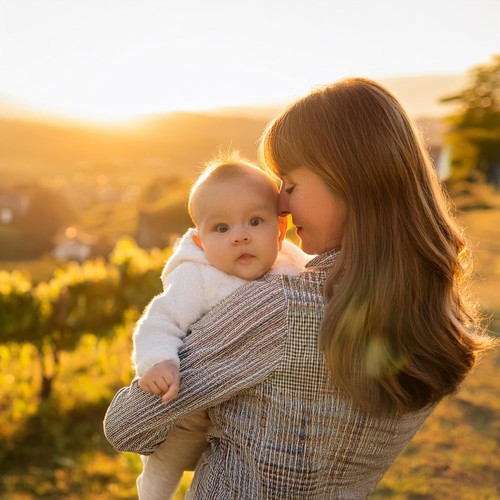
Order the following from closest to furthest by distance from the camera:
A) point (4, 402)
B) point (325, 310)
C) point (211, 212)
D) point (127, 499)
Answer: point (325, 310) < point (211, 212) < point (127, 499) < point (4, 402)

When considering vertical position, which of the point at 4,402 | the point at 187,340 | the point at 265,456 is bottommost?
the point at 4,402

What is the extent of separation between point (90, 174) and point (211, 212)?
6921 cm

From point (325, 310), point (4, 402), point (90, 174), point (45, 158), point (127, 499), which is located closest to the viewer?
point (325, 310)

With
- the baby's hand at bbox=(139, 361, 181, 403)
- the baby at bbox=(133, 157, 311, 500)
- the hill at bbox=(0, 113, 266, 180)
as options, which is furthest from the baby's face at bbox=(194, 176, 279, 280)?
the hill at bbox=(0, 113, 266, 180)

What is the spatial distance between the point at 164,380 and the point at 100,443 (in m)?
4.72

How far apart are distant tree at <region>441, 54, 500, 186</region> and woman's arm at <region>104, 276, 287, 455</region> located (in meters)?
27.4

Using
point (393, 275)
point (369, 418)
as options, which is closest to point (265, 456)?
point (369, 418)

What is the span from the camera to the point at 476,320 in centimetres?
178

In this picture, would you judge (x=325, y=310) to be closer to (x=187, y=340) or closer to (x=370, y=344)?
(x=370, y=344)

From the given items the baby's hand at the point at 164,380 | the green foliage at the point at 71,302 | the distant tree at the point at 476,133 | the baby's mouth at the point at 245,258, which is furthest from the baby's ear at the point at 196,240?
the distant tree at the point at 476,133

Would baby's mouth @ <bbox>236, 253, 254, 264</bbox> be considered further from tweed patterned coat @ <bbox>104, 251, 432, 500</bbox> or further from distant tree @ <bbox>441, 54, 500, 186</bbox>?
distant tree @ <bbox>441, 54, 500, 186</bbox>

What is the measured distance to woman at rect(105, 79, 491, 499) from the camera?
148cm

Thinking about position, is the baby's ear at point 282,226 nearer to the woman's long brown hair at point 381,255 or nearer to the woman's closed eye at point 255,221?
the woman's closed eye at point 255,221

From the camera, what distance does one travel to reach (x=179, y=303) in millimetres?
1683
